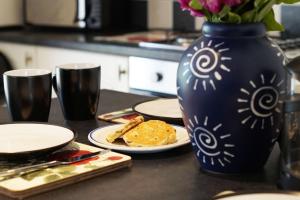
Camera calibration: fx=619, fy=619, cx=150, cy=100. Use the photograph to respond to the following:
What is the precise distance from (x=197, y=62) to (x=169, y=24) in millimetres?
2371

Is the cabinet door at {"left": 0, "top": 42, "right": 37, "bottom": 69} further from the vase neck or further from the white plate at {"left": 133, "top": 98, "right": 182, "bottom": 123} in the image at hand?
the vase neck

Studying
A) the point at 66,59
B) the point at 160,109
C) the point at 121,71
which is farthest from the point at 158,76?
the point at 160,109

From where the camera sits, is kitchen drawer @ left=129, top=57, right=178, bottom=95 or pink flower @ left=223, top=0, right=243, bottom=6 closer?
pink flower @ left=223, top=0, right=243, bottom=6

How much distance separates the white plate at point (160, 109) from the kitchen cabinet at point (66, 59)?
1185 mm

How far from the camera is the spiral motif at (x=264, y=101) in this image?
98 centimetres

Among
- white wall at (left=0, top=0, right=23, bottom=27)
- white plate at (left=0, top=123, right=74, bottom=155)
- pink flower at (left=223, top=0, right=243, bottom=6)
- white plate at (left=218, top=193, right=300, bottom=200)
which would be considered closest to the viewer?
white plate at (left=218, top=193, right=300, bottom=200)

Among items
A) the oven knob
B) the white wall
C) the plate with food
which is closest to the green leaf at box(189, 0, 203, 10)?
the plate with food

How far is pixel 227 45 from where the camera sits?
999 mm

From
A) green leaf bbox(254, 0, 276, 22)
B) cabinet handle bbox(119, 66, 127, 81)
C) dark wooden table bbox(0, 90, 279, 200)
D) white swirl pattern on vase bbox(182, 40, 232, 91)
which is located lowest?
cabinet handle bbox(119, 66, 127, 81)

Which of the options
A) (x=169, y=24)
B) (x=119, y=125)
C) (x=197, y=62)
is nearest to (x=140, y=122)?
(x=119, y=125)

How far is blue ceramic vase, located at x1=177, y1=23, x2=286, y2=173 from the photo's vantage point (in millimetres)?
980

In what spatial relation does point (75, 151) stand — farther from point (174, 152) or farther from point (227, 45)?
point (227, 45)

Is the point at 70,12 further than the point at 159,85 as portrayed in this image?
Yes

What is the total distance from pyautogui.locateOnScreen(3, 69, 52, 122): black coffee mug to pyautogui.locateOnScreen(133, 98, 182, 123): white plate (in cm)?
22
